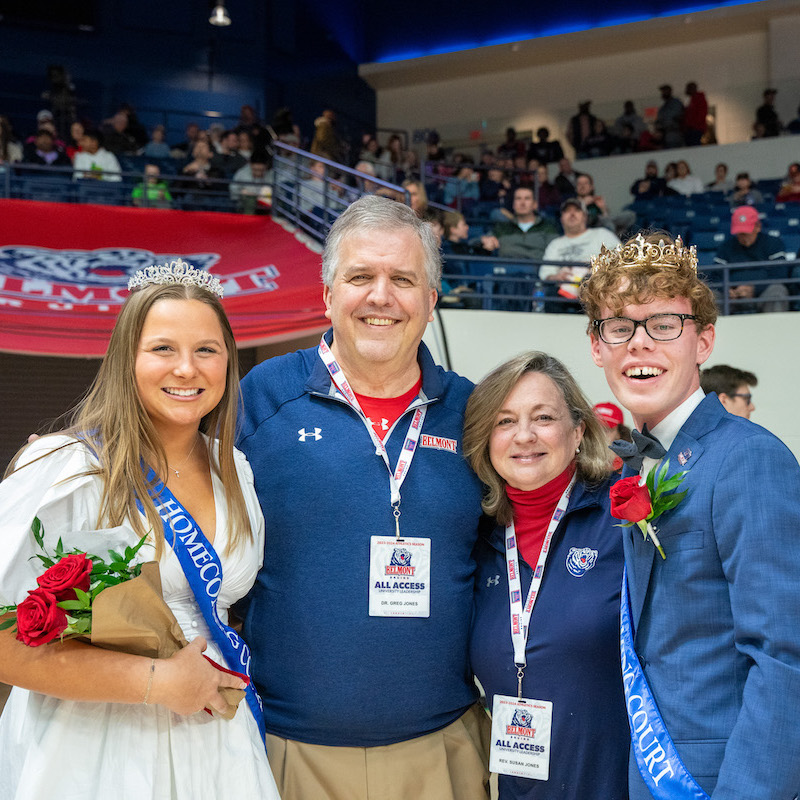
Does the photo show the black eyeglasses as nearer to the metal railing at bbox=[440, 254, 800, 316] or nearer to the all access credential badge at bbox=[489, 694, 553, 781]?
the all access credential badge at bbox=[489, 694, 553, 781]

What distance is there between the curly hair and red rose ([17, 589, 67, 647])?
1.09 m

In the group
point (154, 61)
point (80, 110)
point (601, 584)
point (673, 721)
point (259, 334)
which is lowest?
point (673, 721)

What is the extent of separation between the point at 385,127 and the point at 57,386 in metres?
8.79

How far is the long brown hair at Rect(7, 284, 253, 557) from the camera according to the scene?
167 cm

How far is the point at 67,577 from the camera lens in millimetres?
1465

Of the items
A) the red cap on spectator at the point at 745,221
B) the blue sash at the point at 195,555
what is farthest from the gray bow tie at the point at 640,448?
the red cap on spectator at the point at 745,221

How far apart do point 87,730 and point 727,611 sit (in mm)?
1122

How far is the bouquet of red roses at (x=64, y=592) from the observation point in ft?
4.76

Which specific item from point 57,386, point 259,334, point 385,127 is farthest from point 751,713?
point 385,127

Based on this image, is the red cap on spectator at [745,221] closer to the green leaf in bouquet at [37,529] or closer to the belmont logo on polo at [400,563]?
the belmont logo on polo at [400,563]

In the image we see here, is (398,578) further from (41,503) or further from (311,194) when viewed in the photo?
(311,194)

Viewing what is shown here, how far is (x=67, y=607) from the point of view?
1.48m

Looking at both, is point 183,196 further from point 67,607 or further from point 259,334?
point 67,607

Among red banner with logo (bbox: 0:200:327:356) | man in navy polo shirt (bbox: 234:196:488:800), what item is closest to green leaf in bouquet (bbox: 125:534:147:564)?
man in navy polo shirt (bbox: 234:196:488:800)
